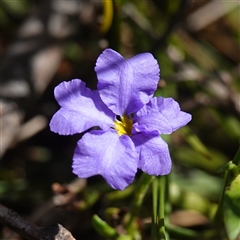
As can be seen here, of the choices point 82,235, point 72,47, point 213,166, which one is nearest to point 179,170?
point 213,166

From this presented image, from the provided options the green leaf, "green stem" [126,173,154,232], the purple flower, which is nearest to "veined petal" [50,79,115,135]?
the purple flower

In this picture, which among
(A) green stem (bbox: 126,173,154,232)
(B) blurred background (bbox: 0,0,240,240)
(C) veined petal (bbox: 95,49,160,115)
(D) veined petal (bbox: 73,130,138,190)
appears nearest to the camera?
(D) veined petal (bbox: 73,130,138,190)

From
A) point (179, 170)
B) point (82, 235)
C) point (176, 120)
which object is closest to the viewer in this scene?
point (176, 120)

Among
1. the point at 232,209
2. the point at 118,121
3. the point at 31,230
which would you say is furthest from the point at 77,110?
the point at 232,209

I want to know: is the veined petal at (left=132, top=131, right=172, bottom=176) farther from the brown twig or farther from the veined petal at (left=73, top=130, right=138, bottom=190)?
the brown twig

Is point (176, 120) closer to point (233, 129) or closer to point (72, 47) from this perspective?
point (233, 129)

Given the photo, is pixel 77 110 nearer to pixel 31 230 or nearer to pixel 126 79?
pixel 126 79

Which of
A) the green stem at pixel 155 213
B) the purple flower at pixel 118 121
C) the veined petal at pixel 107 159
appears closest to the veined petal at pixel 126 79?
the purple flower at pixel 118 121
